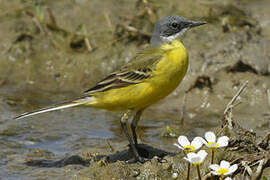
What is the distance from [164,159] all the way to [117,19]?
5.77 metres

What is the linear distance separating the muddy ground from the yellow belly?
68 centimetres

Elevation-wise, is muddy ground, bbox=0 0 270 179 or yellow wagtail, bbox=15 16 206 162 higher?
yellow wagtail, bbox=15 16 206 162

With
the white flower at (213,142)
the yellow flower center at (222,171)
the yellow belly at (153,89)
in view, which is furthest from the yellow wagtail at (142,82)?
the yellow flower center at (222,171)

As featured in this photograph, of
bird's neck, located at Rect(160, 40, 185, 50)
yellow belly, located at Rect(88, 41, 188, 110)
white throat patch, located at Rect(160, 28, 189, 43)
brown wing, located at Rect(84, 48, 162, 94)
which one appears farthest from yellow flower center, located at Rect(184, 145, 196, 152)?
white throat patch, located at Rect(160, 28, 189, 43)

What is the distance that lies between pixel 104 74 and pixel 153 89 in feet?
13.2

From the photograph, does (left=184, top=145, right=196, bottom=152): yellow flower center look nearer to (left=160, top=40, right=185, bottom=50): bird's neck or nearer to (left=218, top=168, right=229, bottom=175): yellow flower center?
(left=218, top=168, right=229, bottom=175): yellow flower center

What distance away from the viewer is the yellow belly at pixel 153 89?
658cm

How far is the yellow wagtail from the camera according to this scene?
6598 millimetres

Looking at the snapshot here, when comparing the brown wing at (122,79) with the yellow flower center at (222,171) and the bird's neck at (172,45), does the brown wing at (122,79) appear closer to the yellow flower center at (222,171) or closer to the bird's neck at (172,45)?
the bird's neck at (172,45)

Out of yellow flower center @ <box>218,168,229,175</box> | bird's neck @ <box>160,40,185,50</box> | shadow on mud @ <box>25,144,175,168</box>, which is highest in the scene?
bird's neck @ <box>160,40,185,50</box>

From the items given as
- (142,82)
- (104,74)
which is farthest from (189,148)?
(104,74)

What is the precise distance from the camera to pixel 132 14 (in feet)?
37.2

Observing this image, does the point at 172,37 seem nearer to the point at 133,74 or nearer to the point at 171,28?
Result: the point at 171,28

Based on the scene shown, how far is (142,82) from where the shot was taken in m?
6.69
